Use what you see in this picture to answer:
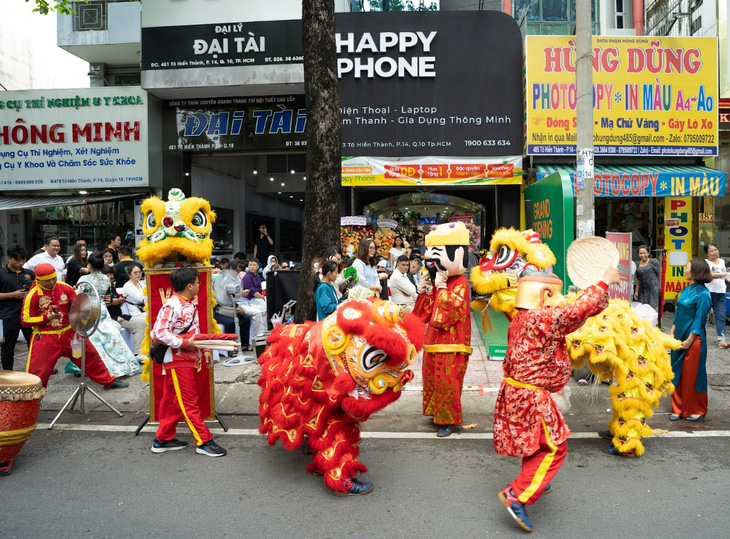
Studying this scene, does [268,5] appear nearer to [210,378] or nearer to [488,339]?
[488,339]

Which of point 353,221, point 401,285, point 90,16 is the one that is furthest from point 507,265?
point 90,16

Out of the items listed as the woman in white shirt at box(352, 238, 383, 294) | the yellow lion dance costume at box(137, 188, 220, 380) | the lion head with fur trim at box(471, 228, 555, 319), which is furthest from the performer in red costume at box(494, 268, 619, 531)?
the woman in white shirt at box(352, 238, 383, 294)

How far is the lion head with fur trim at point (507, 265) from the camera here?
4.28 m

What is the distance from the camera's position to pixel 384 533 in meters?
3.57

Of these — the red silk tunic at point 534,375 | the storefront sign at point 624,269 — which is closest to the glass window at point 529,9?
the storefront sign at point 624,269

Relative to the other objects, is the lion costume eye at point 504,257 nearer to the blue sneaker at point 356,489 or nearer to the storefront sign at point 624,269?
the blue sneaker at point 356,489

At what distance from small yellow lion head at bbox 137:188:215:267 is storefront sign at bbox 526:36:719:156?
8.12 m

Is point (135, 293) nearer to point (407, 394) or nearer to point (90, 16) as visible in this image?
point (407, 394)

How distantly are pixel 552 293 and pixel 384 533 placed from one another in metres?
1.90

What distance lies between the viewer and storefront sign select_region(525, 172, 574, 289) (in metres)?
7.22

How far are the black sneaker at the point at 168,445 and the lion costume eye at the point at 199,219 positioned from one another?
7.09 ft

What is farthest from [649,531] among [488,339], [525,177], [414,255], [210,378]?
[525,177]

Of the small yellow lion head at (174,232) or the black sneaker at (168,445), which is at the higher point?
the small yellow lion head at (174,232)

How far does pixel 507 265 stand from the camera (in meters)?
4.37
